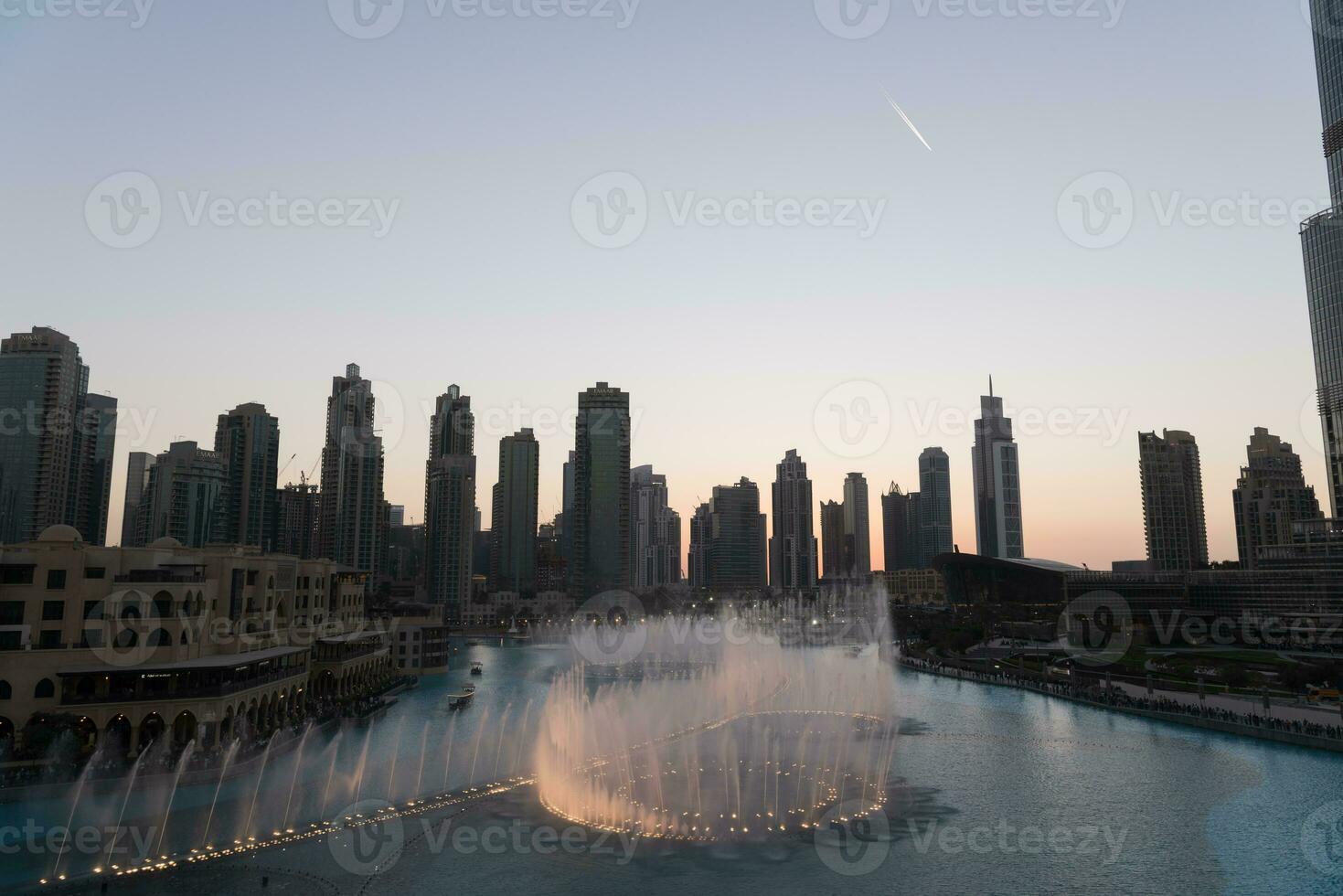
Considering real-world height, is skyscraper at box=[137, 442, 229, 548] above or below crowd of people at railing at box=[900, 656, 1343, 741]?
above

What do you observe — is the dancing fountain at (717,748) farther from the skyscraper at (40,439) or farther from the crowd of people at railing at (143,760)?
the skyscraper at (40,439)

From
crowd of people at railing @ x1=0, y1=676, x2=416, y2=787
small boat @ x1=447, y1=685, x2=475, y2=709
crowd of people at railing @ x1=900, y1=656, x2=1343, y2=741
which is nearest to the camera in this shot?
crowd of people at railing @ x1=0, y1=676, x2=416, y2=787

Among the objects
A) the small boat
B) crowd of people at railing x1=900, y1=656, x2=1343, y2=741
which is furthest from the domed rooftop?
crowd of people at railing x1=900, y1=656, x2=1343, y2=741

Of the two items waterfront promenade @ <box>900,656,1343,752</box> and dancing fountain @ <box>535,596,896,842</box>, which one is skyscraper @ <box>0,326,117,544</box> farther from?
waterfront promenade @ <box>900,656,1343,752</box>

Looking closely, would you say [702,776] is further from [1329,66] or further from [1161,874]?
[1329,66]

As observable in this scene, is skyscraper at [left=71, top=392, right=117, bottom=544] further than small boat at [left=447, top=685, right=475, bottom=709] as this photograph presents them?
Yes

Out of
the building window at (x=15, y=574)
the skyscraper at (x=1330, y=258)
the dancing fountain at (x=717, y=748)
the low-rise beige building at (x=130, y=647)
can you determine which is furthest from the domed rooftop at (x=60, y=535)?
the skyscraper at (x=1330, y=258)

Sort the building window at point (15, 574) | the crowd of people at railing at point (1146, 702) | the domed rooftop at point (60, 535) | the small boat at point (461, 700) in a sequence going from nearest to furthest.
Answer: the building window at point (15, 574)
the domed rooftop at point (60, 535)
the crowd of people at railing at point (1146, 702)
the small boat at point (461, 700)
